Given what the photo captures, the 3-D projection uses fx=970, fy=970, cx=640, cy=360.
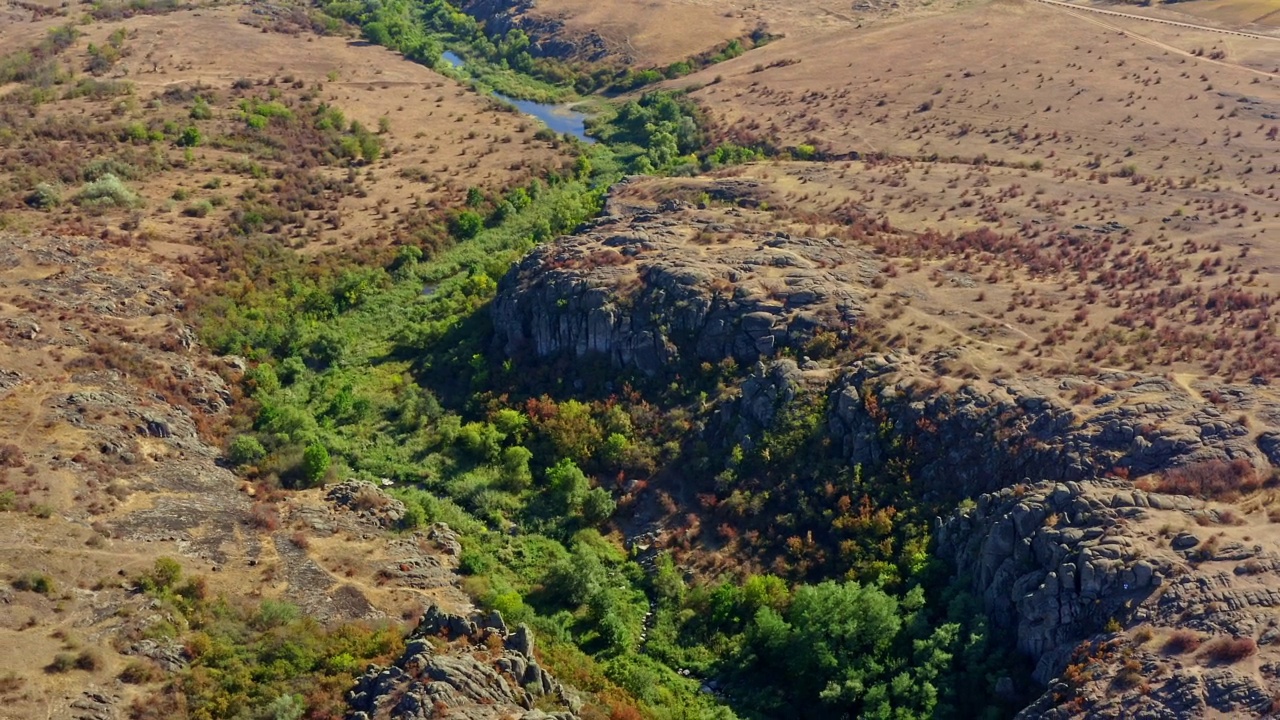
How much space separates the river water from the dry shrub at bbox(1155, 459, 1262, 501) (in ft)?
240

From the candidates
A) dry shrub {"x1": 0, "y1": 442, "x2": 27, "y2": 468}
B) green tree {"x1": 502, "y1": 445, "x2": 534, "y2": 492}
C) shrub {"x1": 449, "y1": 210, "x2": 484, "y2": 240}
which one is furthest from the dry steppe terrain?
green tree {"x1": 502, "y1": 445, "x2": 534, "y2": 492}

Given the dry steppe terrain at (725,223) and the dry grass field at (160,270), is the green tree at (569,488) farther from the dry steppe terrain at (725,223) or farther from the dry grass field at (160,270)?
the dry grass field at (160,270)

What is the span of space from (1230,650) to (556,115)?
91053 mm

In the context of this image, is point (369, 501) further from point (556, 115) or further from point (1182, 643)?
point (556, 115)

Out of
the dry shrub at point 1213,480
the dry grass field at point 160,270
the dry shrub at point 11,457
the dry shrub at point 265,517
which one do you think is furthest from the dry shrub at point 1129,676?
the dry shrub at point 11,457

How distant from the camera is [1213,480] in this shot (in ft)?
136

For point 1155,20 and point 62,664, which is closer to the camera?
point 62,664

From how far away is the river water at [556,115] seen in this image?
349 feet

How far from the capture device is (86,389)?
54.7m

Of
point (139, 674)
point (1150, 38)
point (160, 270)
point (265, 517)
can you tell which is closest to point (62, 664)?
point (139, 674)

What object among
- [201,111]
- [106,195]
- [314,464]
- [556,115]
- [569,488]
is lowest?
[569,488]

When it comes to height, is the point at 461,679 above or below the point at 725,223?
below

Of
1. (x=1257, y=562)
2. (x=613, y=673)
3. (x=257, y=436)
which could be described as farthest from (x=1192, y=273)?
(x=257, y=436)

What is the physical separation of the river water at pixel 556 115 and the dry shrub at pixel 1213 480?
73248mm
